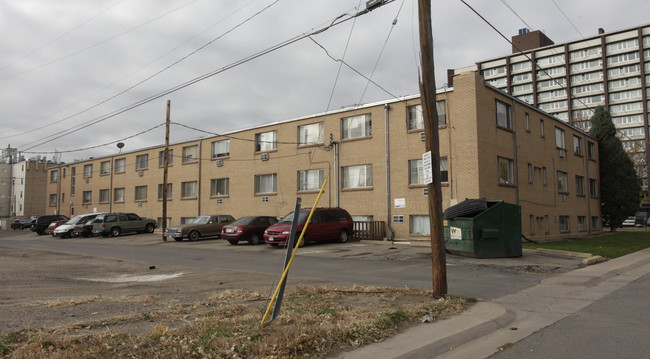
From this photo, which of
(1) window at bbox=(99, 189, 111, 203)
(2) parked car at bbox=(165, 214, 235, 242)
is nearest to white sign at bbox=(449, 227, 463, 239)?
(2) parked car at bbox=(165, 214, 235, 242)

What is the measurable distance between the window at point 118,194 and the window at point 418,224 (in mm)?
30843

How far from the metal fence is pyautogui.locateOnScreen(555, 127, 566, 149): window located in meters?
13.9

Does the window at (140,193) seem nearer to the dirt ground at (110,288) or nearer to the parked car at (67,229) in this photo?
the parked car at (67,229)

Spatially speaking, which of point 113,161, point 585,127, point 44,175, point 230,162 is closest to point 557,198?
point 230,162

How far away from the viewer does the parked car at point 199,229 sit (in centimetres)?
2709

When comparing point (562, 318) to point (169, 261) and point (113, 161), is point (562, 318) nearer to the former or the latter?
point (169, 261)

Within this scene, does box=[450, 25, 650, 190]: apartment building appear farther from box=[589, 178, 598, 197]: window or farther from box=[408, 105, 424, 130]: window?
box=[408, 105, 424, 130]: window

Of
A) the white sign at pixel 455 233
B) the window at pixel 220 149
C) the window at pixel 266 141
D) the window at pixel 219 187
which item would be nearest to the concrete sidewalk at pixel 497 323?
the white sign at pixel 455 233

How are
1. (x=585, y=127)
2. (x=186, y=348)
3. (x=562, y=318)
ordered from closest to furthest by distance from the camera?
1. (x=186, y=348)
2. (x=562, y=318)
3. (x=585, y=127)

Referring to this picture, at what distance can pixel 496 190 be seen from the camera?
74.0ft

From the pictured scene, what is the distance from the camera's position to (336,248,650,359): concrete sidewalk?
541 cm

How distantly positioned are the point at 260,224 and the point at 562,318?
704 inches

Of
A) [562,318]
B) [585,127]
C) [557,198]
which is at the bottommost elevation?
[562,318]

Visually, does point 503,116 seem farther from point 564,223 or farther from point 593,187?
point 593,187
